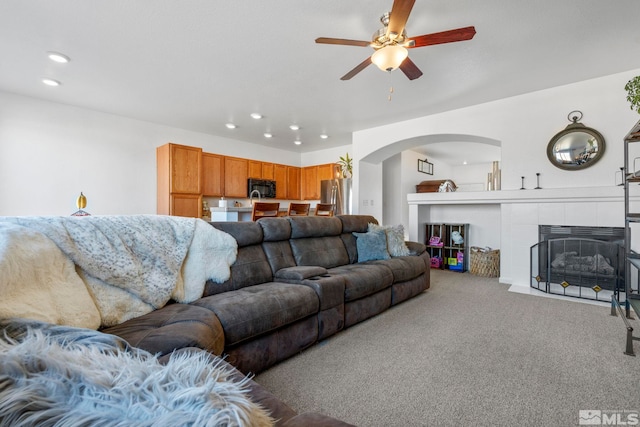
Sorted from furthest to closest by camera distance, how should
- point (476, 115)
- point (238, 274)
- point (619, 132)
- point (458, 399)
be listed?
point (476, 115) < point (619, 132) < point (238, 274) < point (458, 399)

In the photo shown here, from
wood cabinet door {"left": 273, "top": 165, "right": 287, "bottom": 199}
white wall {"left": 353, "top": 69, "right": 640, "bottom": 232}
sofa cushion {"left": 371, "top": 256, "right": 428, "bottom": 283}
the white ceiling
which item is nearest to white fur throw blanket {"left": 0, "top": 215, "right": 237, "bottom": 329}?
sofa cushion {"left": 371, "top": 256, "right": 428, "bottom": 283}

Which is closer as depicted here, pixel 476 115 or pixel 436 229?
pixel 476 115

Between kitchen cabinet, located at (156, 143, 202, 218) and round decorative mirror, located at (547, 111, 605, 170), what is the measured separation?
5.61 m

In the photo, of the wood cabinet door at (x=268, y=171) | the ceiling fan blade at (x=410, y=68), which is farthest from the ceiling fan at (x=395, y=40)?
the wood cabinet door at (x=268, y=171)

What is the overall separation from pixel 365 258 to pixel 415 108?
255 centimetres

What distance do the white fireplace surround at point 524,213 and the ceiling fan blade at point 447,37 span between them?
2.74 meters

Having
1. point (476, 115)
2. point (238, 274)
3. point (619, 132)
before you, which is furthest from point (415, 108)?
point (238, 274)

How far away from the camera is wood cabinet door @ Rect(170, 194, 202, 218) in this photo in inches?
203

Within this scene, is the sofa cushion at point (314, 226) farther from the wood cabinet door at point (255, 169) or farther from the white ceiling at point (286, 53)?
the wood cabinet door at point (255, 169)

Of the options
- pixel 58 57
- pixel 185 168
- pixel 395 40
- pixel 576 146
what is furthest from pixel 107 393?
pixel 185 168

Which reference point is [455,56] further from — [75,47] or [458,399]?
[75,47]

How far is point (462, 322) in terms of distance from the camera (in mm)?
2717

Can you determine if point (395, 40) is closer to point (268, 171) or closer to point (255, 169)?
point (255, 169)

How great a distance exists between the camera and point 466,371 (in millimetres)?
1869
